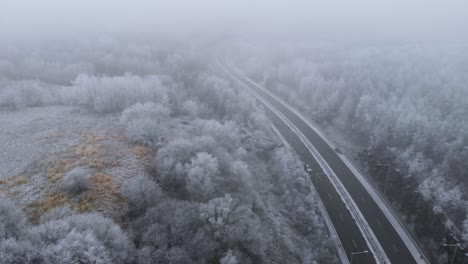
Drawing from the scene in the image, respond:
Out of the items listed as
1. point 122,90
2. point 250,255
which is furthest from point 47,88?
point 250,255

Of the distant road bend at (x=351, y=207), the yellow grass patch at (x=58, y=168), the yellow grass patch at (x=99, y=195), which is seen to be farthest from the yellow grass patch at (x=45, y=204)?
the distant road bend at (x=351, y=207)

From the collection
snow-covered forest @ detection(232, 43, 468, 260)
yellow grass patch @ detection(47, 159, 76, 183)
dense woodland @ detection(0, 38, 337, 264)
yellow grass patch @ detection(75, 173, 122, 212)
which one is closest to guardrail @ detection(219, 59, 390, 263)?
dense woodland @ detection(0, 38, 337, 264)

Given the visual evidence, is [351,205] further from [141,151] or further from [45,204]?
[45,204]

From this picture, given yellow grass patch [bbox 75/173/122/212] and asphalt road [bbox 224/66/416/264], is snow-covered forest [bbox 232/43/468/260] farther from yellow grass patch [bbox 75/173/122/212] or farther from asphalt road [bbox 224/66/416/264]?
yellow grass patch [bbox 75/173/122/212]

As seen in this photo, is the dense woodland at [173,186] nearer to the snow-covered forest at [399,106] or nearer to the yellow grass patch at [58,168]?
the yellow grass patch at [58,168]

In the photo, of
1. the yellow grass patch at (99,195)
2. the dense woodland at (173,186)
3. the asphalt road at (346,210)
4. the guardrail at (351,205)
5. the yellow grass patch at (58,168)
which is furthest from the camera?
the asphalt road at (346,210)

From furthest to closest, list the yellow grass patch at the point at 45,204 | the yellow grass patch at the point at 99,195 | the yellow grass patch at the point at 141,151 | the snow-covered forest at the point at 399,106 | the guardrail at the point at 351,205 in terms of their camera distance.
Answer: the snow-covered forest at the point at 399,106 → the guardrail at the point at 351,205 → the yellow grass patch at the point at 141,151 → the yellow grass patch at the point at 99,195 → the yellow grass patch at the point at 45,204
